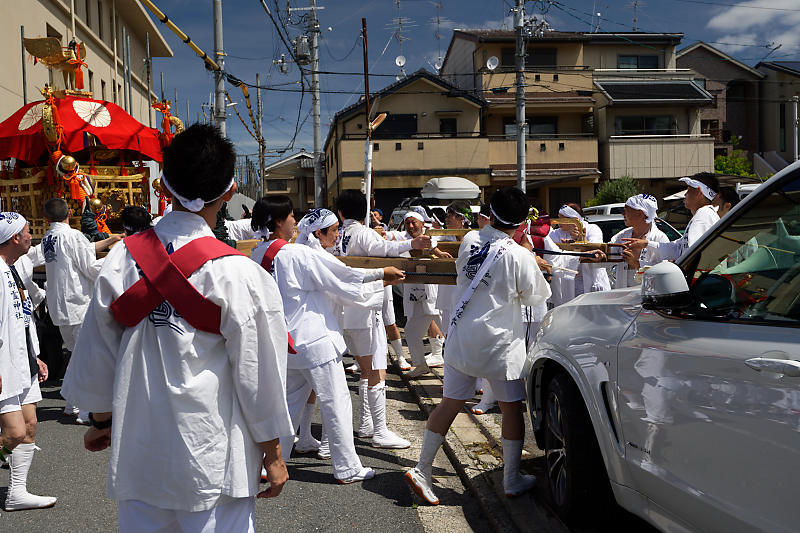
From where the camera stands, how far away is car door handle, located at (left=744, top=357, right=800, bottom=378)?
6.79 feet

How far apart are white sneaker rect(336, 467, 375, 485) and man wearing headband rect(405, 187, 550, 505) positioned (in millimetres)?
596

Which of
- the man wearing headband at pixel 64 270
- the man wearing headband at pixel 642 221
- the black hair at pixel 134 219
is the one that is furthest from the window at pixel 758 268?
the man wearing headband at pixel 64 270

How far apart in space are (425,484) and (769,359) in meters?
2.59

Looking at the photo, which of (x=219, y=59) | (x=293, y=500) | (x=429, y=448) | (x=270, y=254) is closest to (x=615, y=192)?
(x=219, y=59)

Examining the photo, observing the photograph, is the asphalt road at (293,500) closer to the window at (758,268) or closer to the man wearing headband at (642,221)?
the window at (758,268)

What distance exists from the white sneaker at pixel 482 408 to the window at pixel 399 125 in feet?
92.0

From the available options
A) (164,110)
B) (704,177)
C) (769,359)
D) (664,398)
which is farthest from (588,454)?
(164,110)

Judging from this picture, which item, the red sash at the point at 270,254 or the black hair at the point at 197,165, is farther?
the red sash at the point at 270,254

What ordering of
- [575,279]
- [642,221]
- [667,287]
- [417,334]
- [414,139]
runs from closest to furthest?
[667,287], [642,221], [417,334], [575,279], [414,139]

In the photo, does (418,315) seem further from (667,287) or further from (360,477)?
(667,287)

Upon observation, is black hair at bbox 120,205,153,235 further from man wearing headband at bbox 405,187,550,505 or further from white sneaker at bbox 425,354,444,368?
man wearing headband at bbox 405,187,550,505

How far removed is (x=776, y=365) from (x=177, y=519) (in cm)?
202

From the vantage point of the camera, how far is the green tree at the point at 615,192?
29344 millimetres

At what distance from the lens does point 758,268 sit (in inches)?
105
